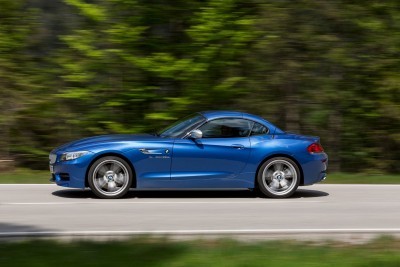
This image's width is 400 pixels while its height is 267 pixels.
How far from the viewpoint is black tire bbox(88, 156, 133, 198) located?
43.3ft

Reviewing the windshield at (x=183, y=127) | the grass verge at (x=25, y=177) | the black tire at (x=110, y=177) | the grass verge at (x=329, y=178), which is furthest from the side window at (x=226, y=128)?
the grass verge at (x=25, y=177)

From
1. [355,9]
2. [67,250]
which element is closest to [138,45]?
[355,9]

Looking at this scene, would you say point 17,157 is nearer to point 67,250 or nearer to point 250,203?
point 250,203

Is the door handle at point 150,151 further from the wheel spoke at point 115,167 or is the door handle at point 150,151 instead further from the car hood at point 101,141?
the wheel spoke at point 115,167

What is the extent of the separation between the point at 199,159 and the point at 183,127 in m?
0.71

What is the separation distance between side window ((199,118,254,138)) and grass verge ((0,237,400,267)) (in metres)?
4.77

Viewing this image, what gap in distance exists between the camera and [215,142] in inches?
535

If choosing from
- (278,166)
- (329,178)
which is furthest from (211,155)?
(329,178)

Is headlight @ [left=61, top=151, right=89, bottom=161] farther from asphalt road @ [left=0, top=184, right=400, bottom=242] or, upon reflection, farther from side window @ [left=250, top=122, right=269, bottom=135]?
side window @ [left=250, top=122, right=269, bottom=135]

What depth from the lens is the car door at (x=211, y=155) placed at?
13352 mm

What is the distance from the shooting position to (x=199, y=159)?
1340 centimetres

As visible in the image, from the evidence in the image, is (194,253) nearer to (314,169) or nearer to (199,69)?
(314,169)

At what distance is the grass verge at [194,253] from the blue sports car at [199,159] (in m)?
4.32

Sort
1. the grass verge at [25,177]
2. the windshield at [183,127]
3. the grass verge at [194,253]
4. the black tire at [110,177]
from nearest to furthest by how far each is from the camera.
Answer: the grass verge at [194,253], the black tire at [110,177], the windshield at [183,127], the grass verge at [25,177]
